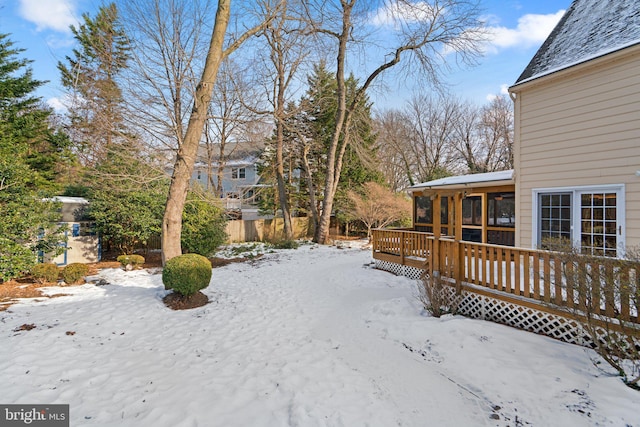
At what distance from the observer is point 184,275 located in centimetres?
571

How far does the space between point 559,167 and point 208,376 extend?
306 inches

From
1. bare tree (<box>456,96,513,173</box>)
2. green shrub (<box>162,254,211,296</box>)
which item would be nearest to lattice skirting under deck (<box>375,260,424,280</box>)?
green shrub (<box>162,254,211,296</box>)

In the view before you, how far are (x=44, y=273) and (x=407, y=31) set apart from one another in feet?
49.4

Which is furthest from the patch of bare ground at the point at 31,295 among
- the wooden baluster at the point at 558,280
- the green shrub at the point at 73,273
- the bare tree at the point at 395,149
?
the bare tree at the point at 395,149

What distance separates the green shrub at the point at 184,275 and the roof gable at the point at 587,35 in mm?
8475

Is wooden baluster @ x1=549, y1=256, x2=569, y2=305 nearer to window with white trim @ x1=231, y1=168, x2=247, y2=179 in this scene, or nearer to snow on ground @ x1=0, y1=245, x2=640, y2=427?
snow on ground @ x1=0, y1=245, x2=640, y2=427

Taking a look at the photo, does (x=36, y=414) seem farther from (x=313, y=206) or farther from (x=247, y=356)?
(x=313, y=206)

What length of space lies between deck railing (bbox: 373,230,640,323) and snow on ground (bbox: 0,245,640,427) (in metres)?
0.61

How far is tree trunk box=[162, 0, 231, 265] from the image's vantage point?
702cm

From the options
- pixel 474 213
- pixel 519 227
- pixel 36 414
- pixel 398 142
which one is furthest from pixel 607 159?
pixel 398 142

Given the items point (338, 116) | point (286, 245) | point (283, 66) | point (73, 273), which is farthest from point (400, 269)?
point (283, 66)

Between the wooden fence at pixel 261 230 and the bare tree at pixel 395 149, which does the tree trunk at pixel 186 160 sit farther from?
the bare tree at pixel 395 149

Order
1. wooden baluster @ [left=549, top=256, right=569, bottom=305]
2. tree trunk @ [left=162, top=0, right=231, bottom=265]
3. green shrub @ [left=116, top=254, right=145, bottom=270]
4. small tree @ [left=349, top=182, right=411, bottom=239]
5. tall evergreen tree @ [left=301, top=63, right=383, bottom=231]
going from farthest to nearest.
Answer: tall evergreen tree @ [left=301, top=63, right=383, bottom=231]
small tree @ [left=349, top=182, right=411, bottom=239]
green shrub @ [left=116, top=254, right=145, bottom=270]
tree trunk @ [left=162, top=0, right=231, bottom=265]
wooden baluster @ [left=549, top=256, right=569, bottom=305]

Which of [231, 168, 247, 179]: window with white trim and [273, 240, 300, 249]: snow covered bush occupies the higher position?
[231, 168, 247, 179]: window with white trim
